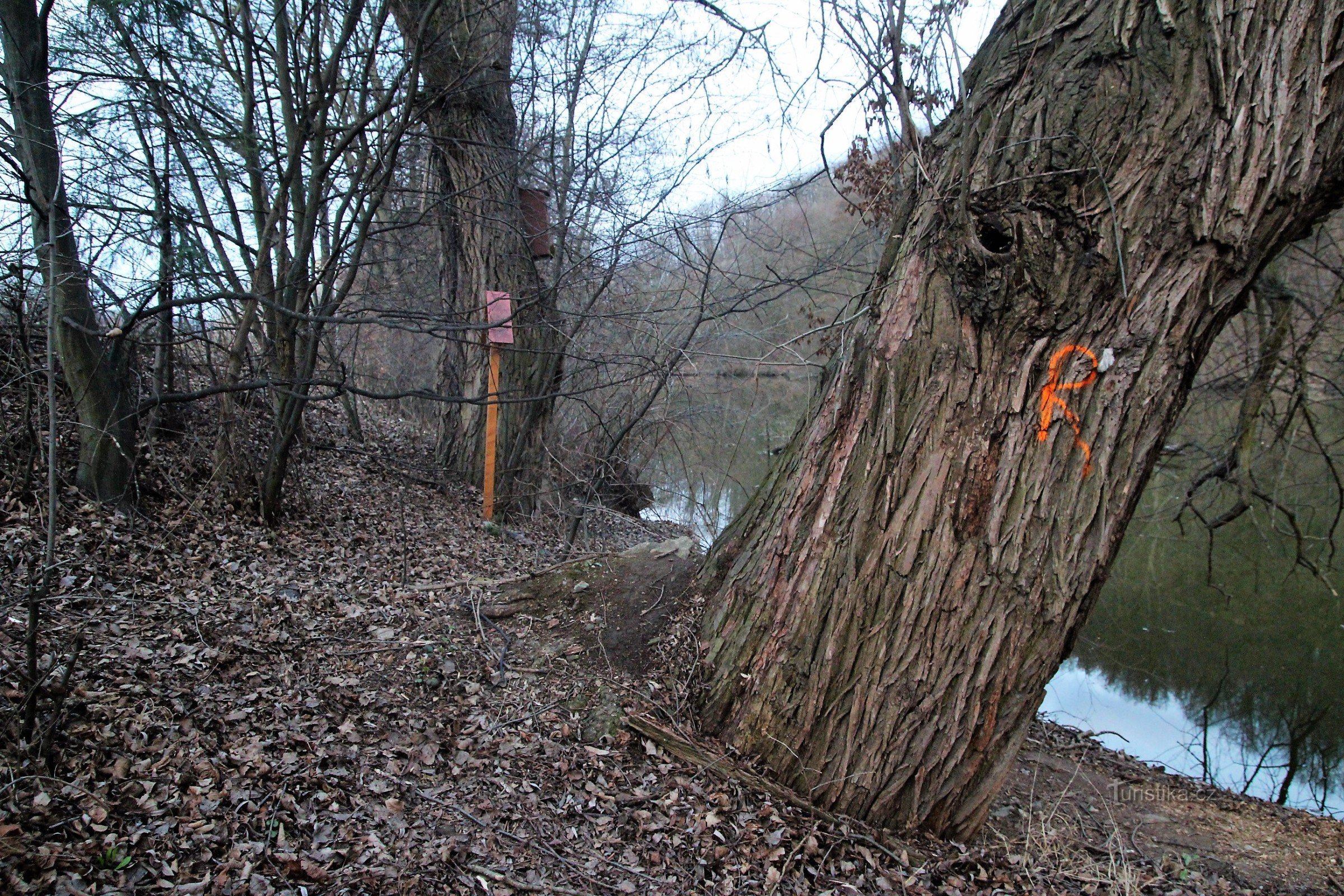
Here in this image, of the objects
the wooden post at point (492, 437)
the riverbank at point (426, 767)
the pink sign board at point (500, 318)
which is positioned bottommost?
the riverbank at point (426, 767)

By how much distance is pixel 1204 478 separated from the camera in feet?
20.5

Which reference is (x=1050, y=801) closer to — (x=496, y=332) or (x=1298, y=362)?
(x=1298, y=362)

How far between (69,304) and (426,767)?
306 cm

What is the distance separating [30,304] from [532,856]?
3.99 metres

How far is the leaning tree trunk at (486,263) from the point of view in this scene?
6605 mm

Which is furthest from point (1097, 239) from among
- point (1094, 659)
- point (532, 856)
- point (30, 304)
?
point (1094, 659)

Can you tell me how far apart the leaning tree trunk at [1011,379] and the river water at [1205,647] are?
98.9 inches

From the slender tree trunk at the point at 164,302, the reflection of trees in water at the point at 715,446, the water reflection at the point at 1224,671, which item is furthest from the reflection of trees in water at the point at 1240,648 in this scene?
the slender tree trunk at the point at 164,302

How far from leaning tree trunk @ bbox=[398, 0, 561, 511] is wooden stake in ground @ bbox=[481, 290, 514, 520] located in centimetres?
13

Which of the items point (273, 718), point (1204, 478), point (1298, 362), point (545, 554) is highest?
point (1298, 362)

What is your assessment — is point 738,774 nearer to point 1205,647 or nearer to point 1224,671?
point 1224,671

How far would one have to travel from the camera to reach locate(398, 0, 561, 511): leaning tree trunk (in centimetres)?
661

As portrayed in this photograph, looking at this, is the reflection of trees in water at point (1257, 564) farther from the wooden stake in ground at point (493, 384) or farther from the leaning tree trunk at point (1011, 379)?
the wooden stake in ground at point (493, 384)

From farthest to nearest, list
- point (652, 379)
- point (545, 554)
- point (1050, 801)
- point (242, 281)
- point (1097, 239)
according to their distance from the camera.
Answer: point (652, 379) < point (545, 554) < point (242, 281) < point (1050, 801) < point (1097, 239)
